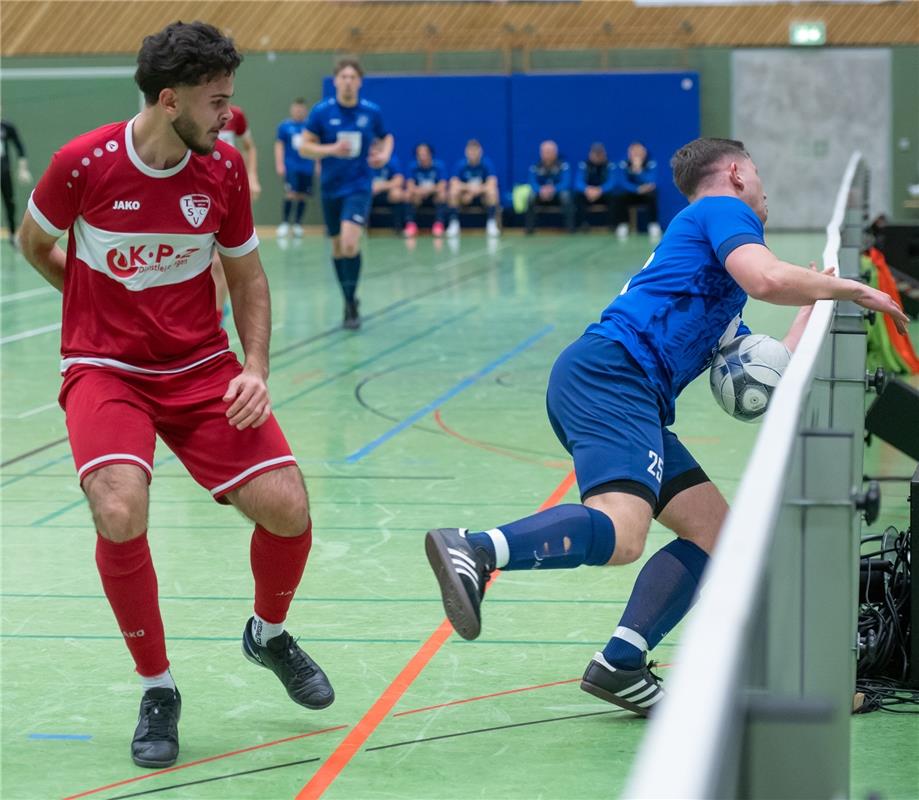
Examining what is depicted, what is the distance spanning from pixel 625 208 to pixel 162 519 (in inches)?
794

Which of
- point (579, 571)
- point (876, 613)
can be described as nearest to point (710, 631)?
point (876, 613)

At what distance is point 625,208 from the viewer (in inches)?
1024

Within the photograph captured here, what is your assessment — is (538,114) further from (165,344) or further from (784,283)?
(784,283)

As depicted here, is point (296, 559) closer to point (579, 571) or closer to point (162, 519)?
point (579, 571)

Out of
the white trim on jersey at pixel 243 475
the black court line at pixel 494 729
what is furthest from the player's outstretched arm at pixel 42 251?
the black court line at pixel 494 729

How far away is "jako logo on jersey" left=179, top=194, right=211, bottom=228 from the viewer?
13.6 feet

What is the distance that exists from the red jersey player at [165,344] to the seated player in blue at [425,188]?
881 inches

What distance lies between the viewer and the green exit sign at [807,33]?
1085 inches

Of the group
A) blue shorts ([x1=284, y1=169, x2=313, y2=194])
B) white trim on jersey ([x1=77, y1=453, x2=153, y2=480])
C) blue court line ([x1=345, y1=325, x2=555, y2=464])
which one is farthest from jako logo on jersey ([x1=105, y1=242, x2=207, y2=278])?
blue shorts ([x1=284, y1=169, x2=313, y2=194])

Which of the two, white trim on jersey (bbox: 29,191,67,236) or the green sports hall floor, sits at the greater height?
white trim on jersey (bbox: 29,191,67,236)

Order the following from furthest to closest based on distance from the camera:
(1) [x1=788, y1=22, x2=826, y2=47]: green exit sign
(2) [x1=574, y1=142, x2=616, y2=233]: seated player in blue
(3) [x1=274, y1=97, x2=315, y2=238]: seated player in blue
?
(1) [x1=788, y1=22, x2=826, y2=47]: green exit sign → (3) [x1=274, y1=97, x2=315, y2=238]: seated player in blue → (2) [x1=574, y1=142, x2=616, y2=233]: seated player in blue

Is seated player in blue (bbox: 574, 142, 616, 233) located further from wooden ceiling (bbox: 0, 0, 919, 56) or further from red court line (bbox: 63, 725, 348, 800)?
red court line (bbox: 63, 725, 348, 800)

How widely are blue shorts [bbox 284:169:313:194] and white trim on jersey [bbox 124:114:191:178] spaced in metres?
23.1

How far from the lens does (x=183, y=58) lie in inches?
154
